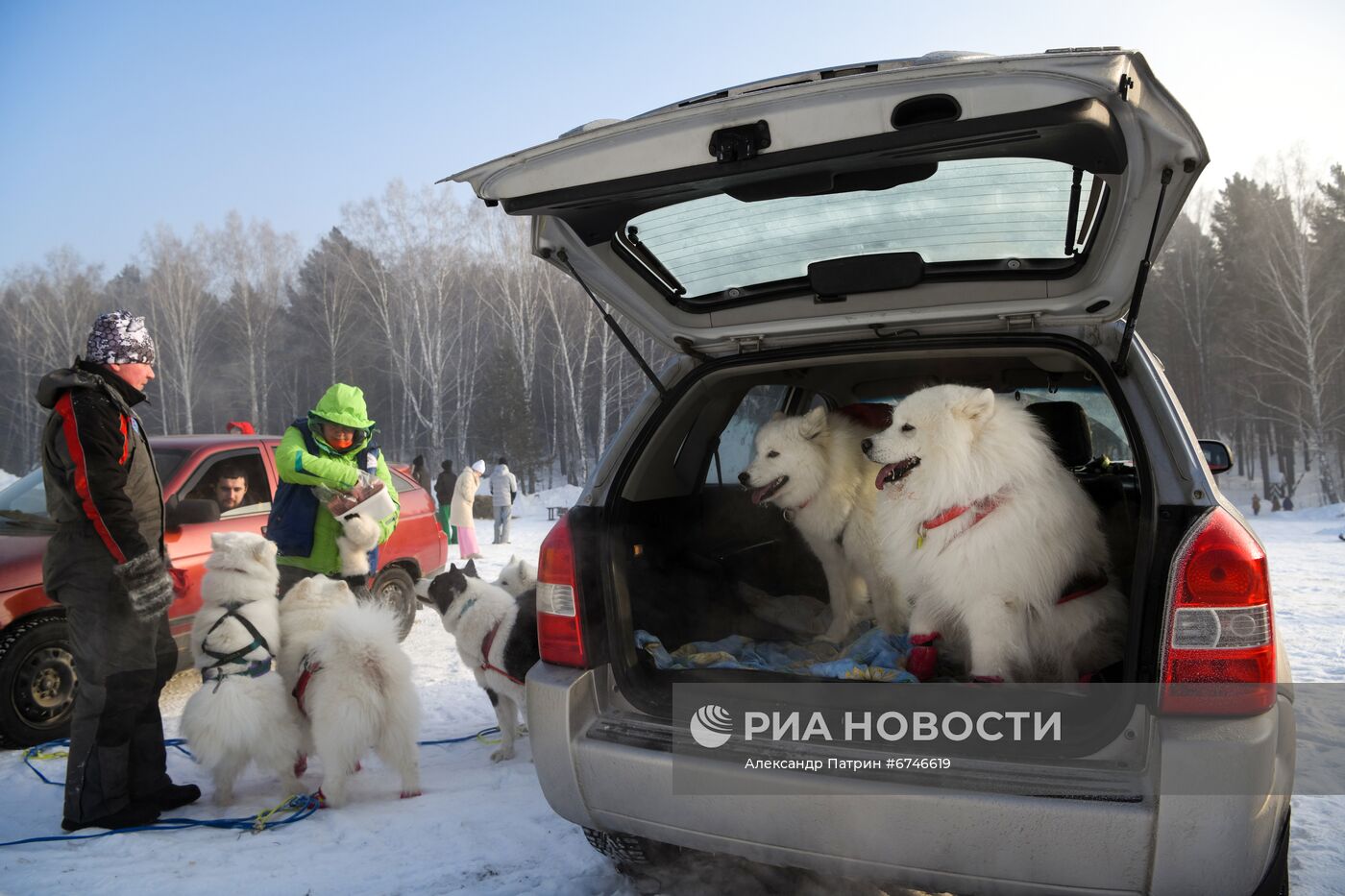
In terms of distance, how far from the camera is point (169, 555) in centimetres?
493

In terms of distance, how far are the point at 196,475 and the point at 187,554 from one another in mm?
647

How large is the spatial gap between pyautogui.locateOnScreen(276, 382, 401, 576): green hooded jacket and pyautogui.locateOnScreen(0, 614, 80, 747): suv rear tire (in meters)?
1.32

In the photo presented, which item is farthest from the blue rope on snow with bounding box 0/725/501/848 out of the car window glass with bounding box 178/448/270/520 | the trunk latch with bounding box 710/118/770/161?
the trunk latch with bounding box 710/118/770/161

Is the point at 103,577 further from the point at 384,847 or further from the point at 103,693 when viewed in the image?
the point at 384,847

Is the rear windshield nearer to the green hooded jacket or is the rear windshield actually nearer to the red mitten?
the red mitten

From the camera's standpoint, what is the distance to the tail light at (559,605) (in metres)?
2.49

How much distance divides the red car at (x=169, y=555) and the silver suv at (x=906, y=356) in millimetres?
2980

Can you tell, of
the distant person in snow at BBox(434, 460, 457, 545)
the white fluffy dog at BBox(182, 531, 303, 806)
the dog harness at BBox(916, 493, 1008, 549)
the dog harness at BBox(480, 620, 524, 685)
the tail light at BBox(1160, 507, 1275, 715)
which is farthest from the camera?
the distant person in snow at BBox(434, 460, 457, 545)

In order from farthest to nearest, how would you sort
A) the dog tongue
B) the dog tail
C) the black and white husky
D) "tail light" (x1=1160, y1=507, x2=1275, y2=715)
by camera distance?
the black and white husky
the dog tail
the dog tongue
"tail light" (x1=1160, y1=507, x2=1275, y2=715)

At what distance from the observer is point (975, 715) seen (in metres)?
2.12

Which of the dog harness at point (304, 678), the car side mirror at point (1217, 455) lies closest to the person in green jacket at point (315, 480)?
the dog harness at point (304, 678)

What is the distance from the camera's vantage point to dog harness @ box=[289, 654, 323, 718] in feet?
11.9

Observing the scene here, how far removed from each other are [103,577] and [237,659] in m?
0.67

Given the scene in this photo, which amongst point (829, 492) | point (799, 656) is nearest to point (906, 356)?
point (829, 492)
